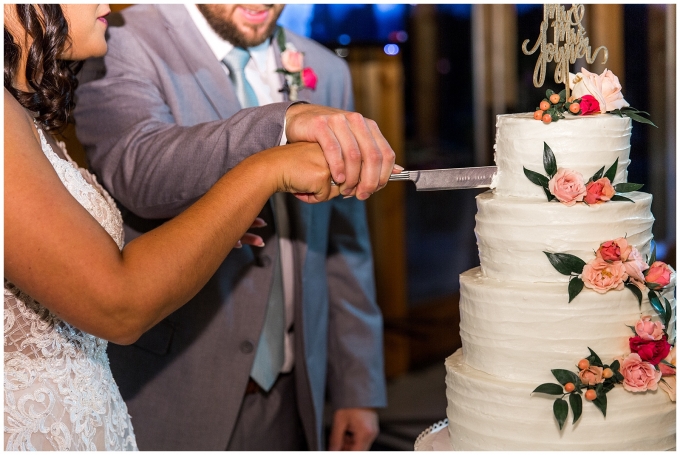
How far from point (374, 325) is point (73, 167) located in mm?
1476

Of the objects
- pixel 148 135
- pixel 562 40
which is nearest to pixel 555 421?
pixel 562 40

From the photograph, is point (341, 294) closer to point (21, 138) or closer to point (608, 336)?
point (608, 336)

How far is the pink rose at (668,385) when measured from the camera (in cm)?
Answer: 182

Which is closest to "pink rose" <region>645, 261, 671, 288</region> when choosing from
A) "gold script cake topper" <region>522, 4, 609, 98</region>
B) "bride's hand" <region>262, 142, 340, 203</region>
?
"gold script cake topper" <region>522, 4, 609, 98</region>

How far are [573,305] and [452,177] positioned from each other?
44cm

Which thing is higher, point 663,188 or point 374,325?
point 374,325

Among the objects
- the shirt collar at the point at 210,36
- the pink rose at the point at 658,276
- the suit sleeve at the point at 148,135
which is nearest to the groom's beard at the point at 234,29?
the shirt collar at the point at 210,36

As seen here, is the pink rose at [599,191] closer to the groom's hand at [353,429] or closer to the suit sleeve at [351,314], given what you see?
the suit sleeve at [351,314]

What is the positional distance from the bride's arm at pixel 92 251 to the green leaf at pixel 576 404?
840 mm

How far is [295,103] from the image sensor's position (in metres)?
2.13

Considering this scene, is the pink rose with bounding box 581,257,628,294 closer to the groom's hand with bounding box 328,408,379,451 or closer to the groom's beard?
the groom's hand with bounding box 328,408,379,451

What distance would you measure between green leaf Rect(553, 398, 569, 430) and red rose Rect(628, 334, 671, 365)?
20 cm

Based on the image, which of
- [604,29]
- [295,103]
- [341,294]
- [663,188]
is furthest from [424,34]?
[295,103]

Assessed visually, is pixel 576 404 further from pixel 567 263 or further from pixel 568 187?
pixel 568 187
